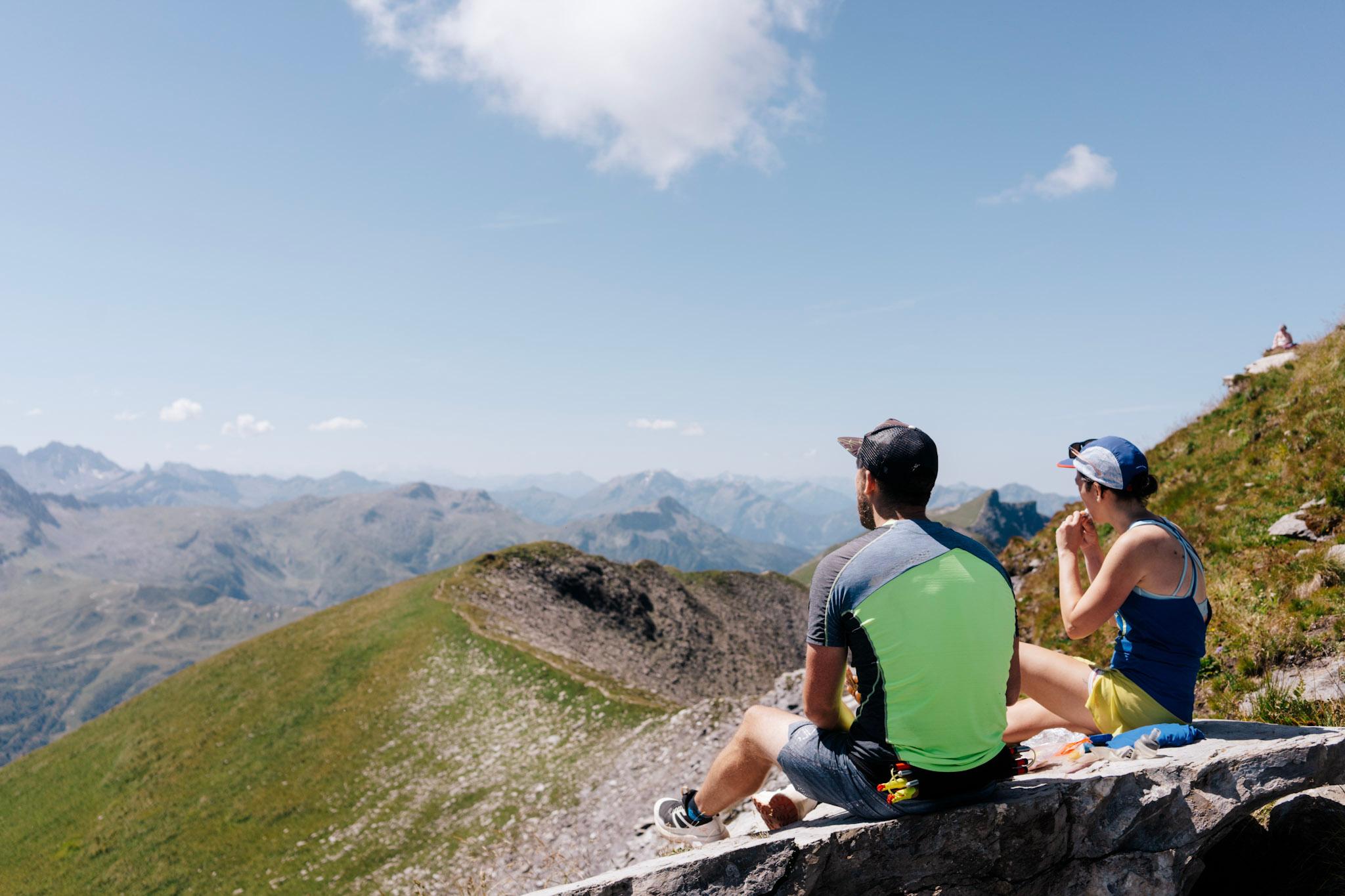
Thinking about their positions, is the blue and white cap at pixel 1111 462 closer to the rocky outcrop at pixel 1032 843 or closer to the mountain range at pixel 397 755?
the rocky outcrop at pixel 1032 843

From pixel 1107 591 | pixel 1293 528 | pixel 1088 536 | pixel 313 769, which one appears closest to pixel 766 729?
pixel 1107 591

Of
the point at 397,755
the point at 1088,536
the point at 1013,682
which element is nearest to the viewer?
the point at 1013,682

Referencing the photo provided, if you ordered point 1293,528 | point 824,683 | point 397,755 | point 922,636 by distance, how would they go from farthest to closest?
1. point 397,755
2. point 1293,528
3. point 824,683
4. point 922,636

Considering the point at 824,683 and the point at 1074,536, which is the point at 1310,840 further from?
the point at 824,683

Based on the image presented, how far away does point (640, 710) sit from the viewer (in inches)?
1082

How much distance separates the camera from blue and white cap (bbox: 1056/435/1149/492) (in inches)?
253

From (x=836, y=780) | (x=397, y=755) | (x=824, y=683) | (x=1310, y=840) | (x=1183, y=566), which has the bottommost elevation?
(x=397, y=755)

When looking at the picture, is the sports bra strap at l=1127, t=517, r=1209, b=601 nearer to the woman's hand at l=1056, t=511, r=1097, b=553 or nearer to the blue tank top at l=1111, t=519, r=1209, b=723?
the blue tank top at l=1111, t=519, r=1209, b=723

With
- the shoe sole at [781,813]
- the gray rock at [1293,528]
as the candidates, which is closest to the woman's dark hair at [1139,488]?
the shoe sole at [781,813]

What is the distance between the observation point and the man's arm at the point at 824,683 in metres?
5.13

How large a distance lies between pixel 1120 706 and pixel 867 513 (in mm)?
3519

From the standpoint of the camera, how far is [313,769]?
29.7 metres

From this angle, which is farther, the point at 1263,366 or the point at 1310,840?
→ the point at 1263,366

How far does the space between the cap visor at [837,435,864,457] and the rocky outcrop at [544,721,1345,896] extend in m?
2.99
